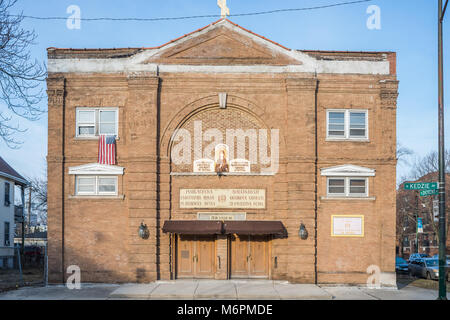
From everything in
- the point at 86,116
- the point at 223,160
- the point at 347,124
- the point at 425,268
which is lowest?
the point at 425,268

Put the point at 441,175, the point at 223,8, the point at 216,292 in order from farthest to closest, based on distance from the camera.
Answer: the point at 223,8 < the point at 216,292 < the point at 441,175

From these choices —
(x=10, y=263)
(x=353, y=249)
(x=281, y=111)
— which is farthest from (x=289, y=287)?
(x=10, y=263)

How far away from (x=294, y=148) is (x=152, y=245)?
23.8 ft

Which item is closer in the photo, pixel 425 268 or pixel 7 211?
pixel 425 268

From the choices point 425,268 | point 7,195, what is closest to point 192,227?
point 425,268

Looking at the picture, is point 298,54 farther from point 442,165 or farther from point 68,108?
point 68,108

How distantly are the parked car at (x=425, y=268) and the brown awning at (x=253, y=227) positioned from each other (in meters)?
12.8

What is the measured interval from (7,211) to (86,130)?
20.5 m

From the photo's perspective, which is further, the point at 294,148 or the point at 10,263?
the point at 10,263

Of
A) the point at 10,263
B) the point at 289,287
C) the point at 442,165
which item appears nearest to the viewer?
the point at 442,165

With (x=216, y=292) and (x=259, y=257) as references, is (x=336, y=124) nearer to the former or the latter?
(x=259, y=257)

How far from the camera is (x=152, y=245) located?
19422 millimetres

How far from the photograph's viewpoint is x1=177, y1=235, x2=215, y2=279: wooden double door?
19969 millimetres

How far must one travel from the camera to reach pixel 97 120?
2019 centimetres
